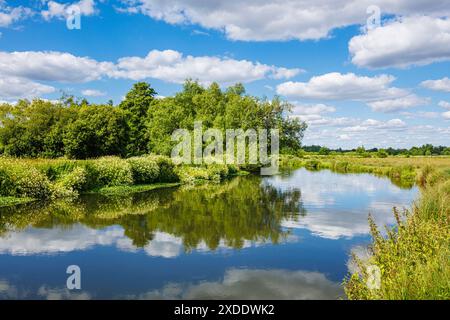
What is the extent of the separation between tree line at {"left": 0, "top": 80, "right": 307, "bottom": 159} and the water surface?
83.6 ft

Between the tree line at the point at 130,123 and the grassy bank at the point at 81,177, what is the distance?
38.7 ft

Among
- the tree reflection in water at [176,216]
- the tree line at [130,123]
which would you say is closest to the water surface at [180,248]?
the tree reflection in water at [176,216]

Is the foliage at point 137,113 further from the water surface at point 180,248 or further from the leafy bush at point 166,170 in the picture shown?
the water surface at point 180,248

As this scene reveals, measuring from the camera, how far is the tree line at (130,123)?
1726 inches

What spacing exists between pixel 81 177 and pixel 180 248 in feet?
41.9

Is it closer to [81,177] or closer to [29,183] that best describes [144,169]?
[81,177]

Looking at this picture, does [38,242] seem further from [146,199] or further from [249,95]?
[249,95]

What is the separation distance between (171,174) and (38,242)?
19.7 metres

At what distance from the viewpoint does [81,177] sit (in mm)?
21609

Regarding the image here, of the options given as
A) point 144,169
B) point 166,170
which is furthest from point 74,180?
point 166,170

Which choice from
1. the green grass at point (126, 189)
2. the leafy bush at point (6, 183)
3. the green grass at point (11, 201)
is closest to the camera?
the green grass at point (11, 201)

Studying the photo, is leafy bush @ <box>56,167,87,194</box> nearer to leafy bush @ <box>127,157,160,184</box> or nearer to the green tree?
leafy bush @ <box>127,157,160,184</box>

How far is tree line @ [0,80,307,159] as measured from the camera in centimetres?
4384
